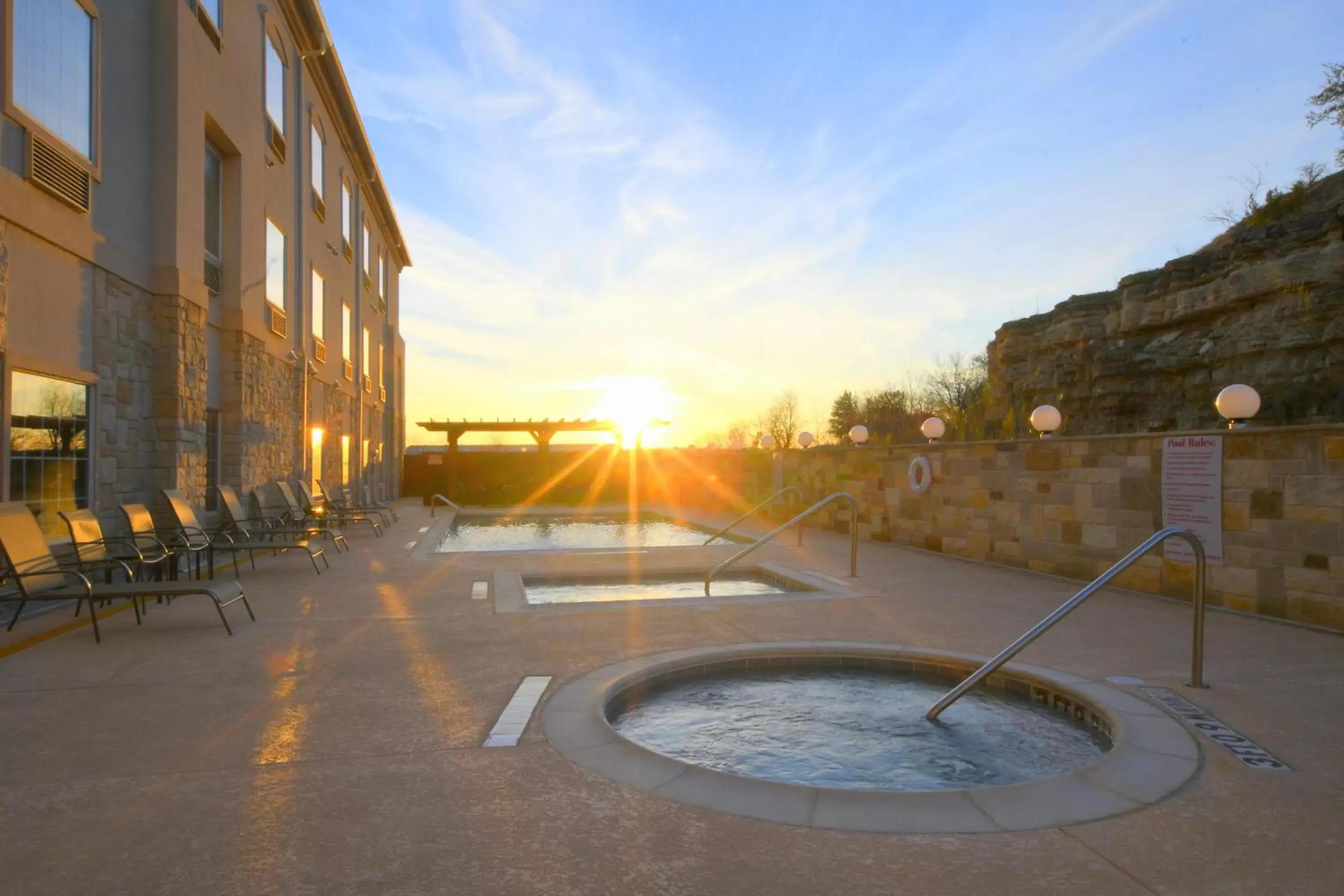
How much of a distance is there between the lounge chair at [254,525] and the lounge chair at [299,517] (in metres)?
0.03

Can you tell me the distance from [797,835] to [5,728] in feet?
11.3

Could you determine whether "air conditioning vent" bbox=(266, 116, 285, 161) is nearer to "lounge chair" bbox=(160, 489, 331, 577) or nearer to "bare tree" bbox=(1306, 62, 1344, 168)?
"lounge chair" bbox=(160, 489, 331, 577)

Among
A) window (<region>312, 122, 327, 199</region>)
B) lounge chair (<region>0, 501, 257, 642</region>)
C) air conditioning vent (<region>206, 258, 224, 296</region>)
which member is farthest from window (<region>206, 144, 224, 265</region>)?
lounge chair (<region>0, 501, 257, 642</region>)

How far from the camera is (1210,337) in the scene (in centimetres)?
2119

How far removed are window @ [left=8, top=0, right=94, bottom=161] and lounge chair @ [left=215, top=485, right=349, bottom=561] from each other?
3779 millimetres

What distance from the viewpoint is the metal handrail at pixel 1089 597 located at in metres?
3.96

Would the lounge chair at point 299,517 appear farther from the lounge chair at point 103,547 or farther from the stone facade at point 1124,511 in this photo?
the stone facade at point 1124,511

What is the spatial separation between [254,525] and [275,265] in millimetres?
4447

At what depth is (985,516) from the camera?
977 centimetres

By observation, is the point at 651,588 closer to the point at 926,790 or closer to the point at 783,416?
the point at 926,790

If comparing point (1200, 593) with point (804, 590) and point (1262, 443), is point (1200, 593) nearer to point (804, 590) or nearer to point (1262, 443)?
point (1262, 443)

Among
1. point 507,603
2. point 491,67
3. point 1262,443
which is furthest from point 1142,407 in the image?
point 507,603

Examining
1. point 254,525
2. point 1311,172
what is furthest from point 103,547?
point 1311,172

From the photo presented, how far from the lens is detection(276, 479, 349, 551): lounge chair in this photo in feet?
35.9
